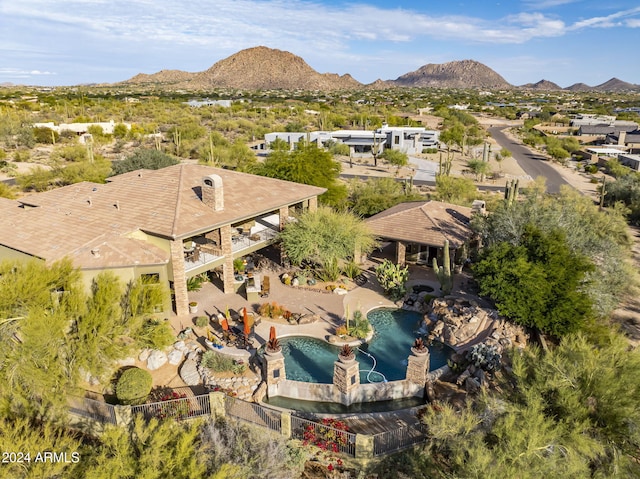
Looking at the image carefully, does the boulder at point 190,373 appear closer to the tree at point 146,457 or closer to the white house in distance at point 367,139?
the tree at point 146,457

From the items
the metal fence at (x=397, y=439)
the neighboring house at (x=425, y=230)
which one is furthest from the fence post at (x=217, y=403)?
the neighboring house at (x=425, y=230)

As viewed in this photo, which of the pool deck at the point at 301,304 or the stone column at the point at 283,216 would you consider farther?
the stone column at the point at 283,216

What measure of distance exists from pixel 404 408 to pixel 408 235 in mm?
12431

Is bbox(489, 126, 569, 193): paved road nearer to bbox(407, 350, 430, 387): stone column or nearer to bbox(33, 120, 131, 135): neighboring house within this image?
bbox(407, 350, 430, 387): stone column

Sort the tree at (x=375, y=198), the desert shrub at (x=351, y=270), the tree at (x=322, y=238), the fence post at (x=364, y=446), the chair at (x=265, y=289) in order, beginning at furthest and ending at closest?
the tree at (x=375, y=198) < the desert shrub at (x=351, y=270) < the tree at (x=322, y=238) < the chair at (x=265, y=289) < the fence post at (x=364, y=446)

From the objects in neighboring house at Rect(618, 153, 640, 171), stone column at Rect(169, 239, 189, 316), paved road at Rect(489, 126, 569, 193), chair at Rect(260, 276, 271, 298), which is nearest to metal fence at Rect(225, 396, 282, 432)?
stone column at Rect(169, 239, 189, 316)

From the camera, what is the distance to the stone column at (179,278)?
19953 mm

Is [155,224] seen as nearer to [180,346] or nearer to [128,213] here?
[128,213]

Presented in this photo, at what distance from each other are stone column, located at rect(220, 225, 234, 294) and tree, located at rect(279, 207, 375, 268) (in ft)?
11.4

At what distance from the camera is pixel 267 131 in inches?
3322

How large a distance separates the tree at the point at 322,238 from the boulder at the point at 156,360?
9.22 meters

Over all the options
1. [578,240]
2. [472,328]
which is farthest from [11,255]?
[578,240]

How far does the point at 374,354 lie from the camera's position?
1895 centimetres

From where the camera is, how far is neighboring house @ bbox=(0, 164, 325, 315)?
19.5 m
